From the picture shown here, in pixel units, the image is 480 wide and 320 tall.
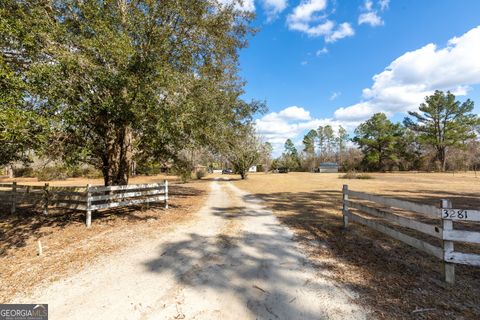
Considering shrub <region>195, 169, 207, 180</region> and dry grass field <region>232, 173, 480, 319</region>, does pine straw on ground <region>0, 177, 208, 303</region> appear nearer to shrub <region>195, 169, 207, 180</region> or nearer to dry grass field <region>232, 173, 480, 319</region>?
dry grass field <region>232, 173, 480, 319</region>

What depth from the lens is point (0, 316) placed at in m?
3.23

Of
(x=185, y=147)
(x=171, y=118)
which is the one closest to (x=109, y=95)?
(x=171, y=118)

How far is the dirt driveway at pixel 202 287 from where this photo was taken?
308 centimetres

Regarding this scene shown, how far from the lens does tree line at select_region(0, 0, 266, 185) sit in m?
5.95

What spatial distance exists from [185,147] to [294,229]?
5.24 metres

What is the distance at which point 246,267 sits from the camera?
14.6ft

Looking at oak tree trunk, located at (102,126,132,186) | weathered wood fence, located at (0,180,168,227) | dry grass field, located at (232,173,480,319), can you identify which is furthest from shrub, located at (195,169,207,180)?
dry grass field, located at (232,173,480,319)

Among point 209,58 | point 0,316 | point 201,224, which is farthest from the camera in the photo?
point 209,58

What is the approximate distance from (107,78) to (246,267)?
6.49 m

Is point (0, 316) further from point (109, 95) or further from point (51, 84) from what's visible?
point (109, 95)

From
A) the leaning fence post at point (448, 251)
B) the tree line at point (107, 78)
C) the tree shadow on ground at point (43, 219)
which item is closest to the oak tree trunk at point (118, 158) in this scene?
the tree line at point (107, 78)

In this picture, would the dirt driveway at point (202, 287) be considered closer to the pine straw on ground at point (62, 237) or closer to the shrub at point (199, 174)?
the pine straw on ground at point (62, 237)

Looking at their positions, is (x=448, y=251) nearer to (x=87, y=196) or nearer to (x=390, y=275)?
(x=390, y=275)

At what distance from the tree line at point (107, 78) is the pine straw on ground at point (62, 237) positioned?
2199 millimetres
